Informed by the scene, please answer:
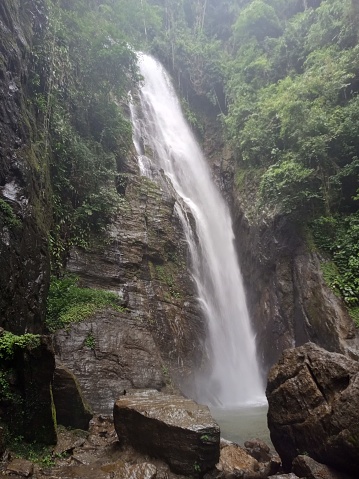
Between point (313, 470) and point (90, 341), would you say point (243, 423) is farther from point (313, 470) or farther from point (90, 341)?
point (90, 341)

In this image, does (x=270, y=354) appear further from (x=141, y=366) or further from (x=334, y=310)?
(x=141, y=366)

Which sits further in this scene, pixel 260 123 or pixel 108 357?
pixel 260 123

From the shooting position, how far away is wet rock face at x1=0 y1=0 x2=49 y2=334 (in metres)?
7.36

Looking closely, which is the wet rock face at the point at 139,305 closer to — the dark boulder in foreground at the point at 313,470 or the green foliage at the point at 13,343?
the green foliage at the point at 13,343

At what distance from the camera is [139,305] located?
11.5 metres

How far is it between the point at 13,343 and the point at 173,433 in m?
2.92

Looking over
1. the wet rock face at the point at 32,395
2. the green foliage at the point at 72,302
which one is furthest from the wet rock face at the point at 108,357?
the wet rock face at the point at 32,395

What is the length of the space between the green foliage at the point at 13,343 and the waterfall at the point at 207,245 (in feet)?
22.8

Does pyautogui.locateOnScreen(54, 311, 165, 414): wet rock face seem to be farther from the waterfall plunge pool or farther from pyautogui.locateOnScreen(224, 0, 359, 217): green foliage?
pyautogui.locateOnScreen(224, 0, 359, 217): green foliage

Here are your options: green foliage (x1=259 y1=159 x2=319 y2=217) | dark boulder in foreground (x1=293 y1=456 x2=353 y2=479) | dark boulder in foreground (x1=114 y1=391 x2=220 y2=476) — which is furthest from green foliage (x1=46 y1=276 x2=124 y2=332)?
green foliage (x1=259 y1=159 x2=319 y2=217)

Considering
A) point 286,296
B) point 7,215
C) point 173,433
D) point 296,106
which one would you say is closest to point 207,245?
point 286,296

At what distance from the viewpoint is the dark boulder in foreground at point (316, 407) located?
530 centimetres

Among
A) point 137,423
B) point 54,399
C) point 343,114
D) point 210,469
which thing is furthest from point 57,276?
point 343,114

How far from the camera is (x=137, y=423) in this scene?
19.4ft
